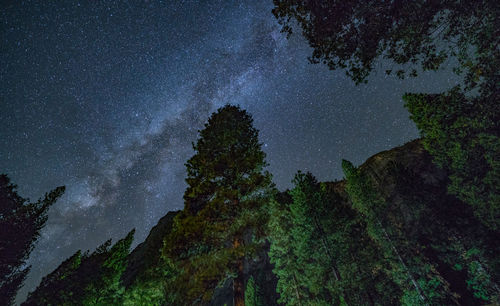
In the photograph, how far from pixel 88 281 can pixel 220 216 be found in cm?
1704

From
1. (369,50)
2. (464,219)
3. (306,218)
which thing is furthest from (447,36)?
(464,219)

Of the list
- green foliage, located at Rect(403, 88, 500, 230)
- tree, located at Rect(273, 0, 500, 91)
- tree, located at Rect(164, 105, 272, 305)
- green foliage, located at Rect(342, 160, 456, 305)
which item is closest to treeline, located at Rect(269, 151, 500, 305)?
green foliage, located at Rect(342, 160, 456, 305)

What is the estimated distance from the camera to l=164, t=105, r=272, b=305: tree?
Answer: 8078mm

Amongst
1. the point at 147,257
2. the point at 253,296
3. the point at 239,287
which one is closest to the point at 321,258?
the point at 239,287

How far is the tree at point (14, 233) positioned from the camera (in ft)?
46.8

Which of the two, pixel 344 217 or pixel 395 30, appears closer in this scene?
pixel 395 30

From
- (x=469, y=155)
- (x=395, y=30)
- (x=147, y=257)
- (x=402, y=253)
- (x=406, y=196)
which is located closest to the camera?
(x=395, y=30)

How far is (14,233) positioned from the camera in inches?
576

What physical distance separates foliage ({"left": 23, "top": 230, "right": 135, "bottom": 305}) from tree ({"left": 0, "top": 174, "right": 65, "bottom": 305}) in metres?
2.82

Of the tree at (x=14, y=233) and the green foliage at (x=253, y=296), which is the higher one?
the tree at (x=14, y=233)

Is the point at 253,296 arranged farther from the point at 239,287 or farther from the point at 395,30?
the point at 395,30

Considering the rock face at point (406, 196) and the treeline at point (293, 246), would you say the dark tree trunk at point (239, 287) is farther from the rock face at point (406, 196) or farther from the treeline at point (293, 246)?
the rock face at point (406, 196)

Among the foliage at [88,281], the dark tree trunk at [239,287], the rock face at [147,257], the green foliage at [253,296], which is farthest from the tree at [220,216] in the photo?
the green foliage at [253,296]

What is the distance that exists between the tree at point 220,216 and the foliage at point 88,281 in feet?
36.9
